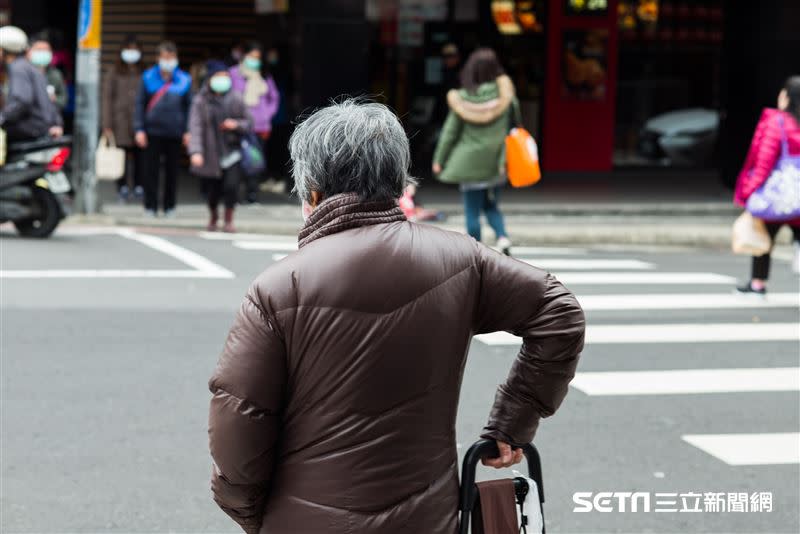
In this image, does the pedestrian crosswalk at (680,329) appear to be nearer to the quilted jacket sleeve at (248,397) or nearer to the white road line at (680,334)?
the white road line at (680,334)

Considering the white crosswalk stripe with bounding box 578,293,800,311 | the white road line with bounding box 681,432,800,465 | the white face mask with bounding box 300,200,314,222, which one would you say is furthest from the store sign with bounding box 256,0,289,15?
the white face mask with bounding box 300,200,314,222

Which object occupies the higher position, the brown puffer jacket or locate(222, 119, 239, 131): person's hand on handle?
the brown puffer jacket

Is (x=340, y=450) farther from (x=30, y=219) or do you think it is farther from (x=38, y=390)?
(x=30, y=219)

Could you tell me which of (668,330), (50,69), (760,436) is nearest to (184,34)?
(50,69)

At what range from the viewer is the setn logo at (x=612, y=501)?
588 cm

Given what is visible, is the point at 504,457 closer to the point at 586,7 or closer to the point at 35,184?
the point at 35,184

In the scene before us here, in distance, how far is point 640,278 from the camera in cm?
1216

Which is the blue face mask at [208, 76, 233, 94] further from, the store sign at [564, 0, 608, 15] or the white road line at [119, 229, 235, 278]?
the store sign at [564, 0, 608, 15]

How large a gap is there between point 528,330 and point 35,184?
10.3 m

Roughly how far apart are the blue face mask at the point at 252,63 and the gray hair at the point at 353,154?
13953mm

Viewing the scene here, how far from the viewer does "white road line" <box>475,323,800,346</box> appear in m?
9.27

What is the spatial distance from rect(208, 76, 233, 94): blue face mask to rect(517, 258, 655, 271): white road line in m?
3.57

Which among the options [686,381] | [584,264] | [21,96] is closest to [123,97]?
[21,96]

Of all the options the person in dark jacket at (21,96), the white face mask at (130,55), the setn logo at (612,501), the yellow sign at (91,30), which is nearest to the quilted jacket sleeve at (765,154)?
the setn logo at (612,501)
